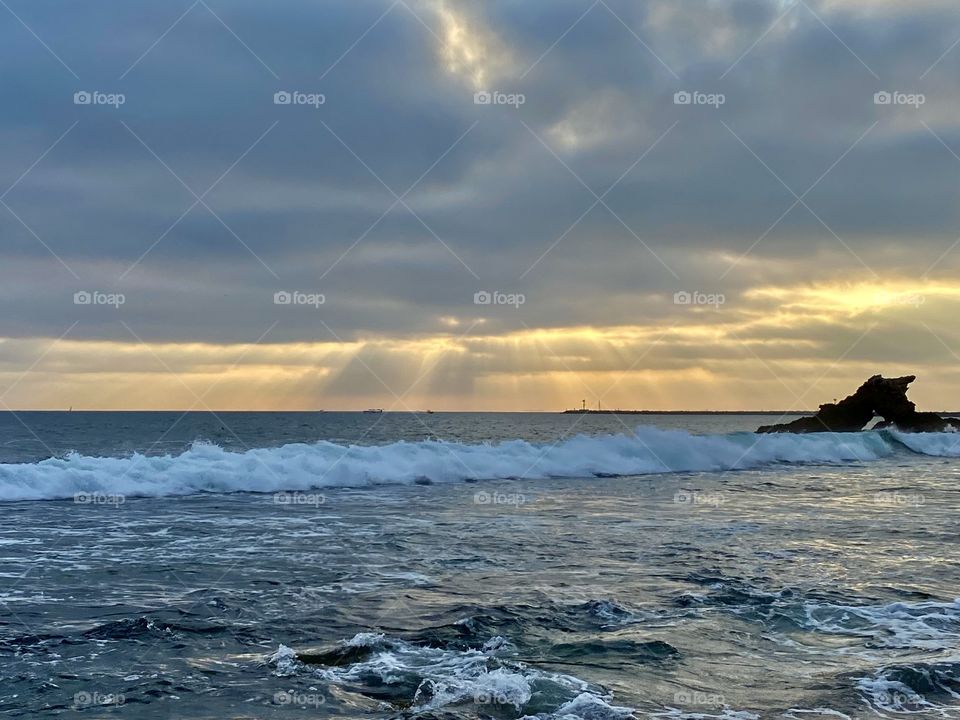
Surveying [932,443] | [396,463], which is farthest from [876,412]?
[396,463]

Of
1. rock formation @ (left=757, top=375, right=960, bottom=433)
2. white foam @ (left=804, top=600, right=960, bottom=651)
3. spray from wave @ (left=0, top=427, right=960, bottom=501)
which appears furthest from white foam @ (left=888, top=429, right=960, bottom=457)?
white foam @ (left=804, top=600, right=960, bottom=651)

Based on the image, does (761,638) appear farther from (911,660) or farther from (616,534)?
(616,534)

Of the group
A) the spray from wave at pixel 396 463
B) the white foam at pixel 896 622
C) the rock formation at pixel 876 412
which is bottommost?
the white foam at pixel 896 622

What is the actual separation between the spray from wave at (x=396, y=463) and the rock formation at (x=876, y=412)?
73.3ft

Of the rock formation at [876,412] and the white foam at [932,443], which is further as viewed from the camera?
the rock formation at [876,412]

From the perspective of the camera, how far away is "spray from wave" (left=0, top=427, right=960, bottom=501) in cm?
3034

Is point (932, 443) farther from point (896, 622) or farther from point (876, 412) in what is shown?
point (896, 622)

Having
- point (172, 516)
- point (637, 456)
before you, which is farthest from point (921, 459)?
point (172, 516)

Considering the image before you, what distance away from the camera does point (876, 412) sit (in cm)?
8750

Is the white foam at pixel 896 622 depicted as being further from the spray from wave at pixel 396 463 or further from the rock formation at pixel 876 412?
the rock formation at pixel 876 412

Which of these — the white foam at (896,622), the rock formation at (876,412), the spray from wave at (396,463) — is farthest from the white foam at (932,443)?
the white foam at (896,622)

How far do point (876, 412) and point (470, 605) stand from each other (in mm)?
86665

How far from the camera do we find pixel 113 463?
1299 inches

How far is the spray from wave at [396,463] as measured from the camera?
30.3 m
